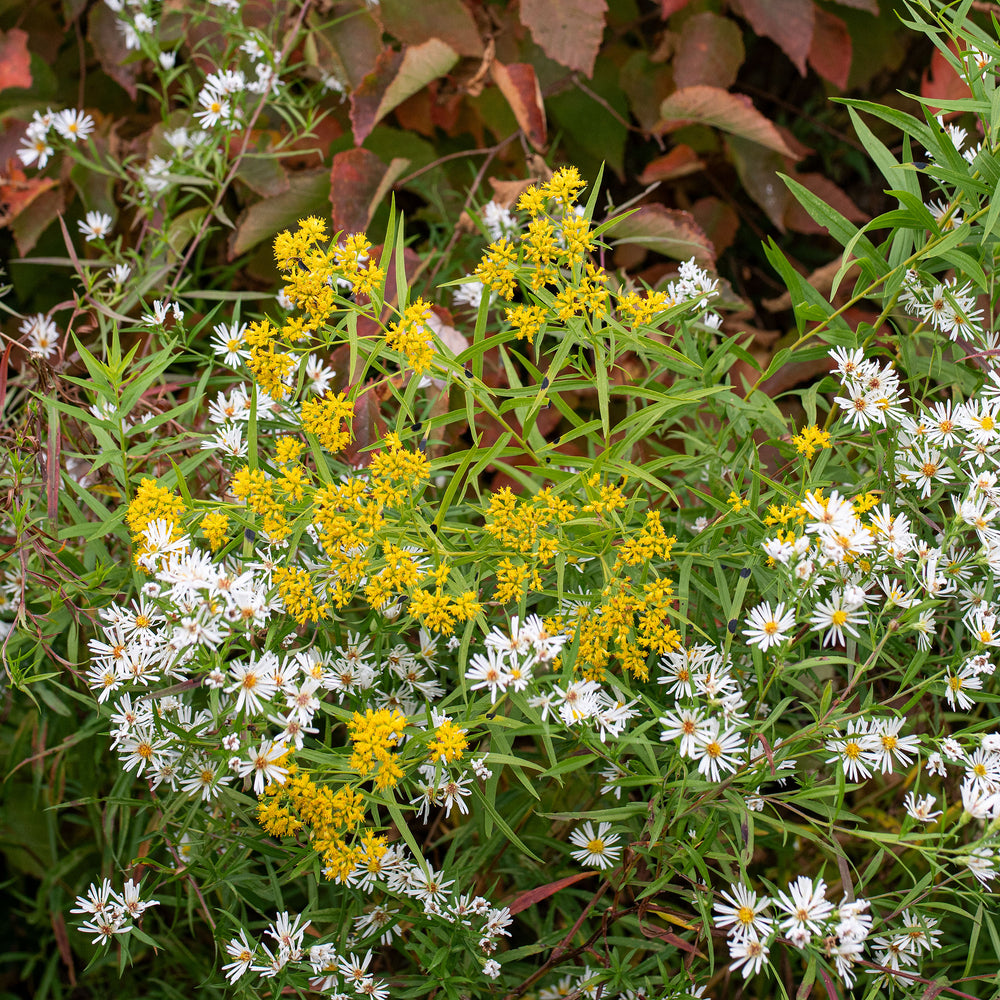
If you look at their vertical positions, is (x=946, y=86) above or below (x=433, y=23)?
below

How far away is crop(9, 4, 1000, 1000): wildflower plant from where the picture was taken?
57 centimetres

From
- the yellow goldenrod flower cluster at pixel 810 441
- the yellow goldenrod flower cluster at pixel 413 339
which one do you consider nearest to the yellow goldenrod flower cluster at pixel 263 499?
the yellow goldenrod flower cluster at pixel 413 339

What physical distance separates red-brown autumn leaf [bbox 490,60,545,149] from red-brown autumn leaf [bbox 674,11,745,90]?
0.25 meters

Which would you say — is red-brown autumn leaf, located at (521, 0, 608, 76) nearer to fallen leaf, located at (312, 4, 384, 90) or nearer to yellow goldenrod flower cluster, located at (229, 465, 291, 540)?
fallen leaf, located at (312, 4, 384, 90)

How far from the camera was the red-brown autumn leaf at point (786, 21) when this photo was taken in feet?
3.95

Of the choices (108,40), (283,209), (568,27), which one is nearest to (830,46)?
(568,27)

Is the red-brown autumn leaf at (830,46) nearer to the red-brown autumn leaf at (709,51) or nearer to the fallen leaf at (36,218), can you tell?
the red-brown autumn leaf at (709,51)

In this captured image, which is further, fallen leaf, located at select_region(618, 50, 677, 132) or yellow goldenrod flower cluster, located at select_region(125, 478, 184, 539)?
fallen leaf, located at select_region(618, 50, 677, 132)

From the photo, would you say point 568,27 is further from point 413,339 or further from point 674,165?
point 413,339

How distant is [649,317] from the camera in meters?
0.65

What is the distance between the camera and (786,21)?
1.21m

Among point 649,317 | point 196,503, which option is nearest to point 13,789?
point 196,503

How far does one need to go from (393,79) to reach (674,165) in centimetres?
41

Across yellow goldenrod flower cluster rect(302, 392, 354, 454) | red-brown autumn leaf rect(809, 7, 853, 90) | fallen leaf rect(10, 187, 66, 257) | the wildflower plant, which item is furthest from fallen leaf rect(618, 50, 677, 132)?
yellow goldenrod flower cluster rect(302, 392, 354, 454)
